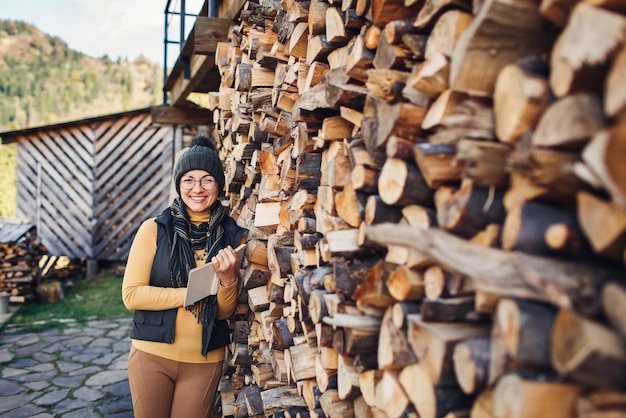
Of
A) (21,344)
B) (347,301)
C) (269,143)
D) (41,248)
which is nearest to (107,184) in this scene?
(41,248)

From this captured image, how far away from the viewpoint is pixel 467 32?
982 mm

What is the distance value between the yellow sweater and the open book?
0.16 feet

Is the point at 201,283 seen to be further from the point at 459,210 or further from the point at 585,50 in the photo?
the point at 585,50

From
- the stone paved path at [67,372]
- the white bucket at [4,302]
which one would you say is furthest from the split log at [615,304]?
the white bucket at [4,302]

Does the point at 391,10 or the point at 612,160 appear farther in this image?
the point at 391,10

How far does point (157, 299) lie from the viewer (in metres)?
2.23

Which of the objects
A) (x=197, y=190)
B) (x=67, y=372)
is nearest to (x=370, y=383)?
(x=197, y=190)

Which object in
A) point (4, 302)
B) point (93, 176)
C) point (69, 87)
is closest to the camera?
point (4, 302)

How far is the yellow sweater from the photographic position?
2234mm

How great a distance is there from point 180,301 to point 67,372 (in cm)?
309

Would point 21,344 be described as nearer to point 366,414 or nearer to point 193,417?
point 193,417

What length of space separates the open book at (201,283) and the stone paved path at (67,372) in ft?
6.70

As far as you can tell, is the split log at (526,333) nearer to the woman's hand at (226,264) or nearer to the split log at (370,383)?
the split log at (370,383)

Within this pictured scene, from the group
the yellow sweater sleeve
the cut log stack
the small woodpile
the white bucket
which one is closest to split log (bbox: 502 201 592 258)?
the cut log stack
